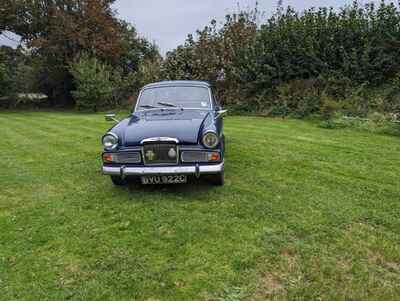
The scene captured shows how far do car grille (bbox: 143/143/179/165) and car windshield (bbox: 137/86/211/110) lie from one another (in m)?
1.50

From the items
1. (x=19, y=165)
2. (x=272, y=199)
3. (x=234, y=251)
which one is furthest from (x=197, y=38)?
(x=234, y=251)

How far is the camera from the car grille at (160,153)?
4456 mm

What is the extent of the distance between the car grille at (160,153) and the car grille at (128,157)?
108 millimetres

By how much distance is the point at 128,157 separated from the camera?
4.58 metres

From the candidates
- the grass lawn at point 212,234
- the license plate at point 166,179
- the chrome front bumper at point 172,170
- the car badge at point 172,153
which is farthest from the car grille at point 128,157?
the grass lawn at point 212,234

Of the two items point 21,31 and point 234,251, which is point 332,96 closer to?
point 234,251

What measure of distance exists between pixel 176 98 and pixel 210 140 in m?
1.74

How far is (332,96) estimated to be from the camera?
12.7 meters

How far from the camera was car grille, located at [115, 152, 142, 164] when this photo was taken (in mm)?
4539

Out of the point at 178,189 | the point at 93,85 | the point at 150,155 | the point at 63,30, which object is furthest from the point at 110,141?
the point at 63,30

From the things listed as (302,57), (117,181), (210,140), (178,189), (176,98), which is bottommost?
(178,189)

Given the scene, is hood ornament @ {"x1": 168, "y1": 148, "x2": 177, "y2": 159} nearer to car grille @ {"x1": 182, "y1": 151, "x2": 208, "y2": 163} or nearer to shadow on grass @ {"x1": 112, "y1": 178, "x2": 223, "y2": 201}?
car grille @ {"x1": 182, "y1": 151, "x2": 208, "y2": 163}

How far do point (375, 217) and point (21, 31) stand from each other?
26.6 meters

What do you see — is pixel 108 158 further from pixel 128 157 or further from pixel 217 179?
pixel 217 179
